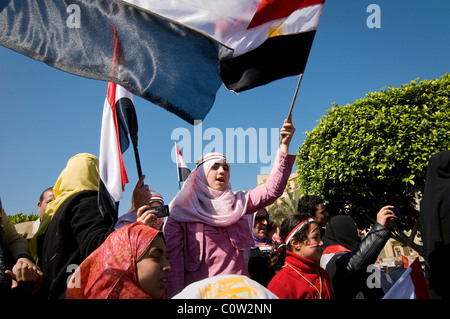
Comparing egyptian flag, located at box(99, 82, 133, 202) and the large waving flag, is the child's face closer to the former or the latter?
the large waving flag

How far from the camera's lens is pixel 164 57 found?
7.82 ft

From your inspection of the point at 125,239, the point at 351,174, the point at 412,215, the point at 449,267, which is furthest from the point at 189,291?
the point at 412,215

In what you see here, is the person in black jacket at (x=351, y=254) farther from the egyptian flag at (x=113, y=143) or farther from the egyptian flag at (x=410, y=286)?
the egyptian flag at (x=113, y=143)

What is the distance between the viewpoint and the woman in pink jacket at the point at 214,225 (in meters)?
2.61

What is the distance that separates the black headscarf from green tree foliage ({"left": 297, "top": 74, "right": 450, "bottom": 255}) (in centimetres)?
812

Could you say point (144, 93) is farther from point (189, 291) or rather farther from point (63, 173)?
point (189, 291)

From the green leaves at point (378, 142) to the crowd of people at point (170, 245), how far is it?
865 centimetres

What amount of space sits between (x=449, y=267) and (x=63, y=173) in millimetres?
3082

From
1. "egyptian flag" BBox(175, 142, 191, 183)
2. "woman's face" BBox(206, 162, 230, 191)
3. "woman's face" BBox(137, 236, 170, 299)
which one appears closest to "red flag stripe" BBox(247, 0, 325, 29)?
"woman's face" BBox(206, 162, 230, 191)

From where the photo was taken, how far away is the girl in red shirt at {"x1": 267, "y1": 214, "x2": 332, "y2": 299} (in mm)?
2619

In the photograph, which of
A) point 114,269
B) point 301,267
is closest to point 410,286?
point 301,267

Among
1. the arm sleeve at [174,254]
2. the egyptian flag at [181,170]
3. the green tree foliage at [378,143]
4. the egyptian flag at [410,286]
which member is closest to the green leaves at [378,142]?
the green tree foliage at [378,143]

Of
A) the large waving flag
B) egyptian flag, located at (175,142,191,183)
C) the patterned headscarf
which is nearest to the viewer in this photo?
the patterned headscarf

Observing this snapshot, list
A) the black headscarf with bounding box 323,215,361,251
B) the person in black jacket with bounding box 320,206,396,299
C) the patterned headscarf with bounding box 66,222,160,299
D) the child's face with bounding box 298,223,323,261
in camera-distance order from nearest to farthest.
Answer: the patterned headscarf with bounding box 66,222,160,299 < the person in black jacket with bounding box 320,206,396,299 < the child's face with bounding box 298,223,323,261 < the black headscarf with bounding box 323,215,361,251
